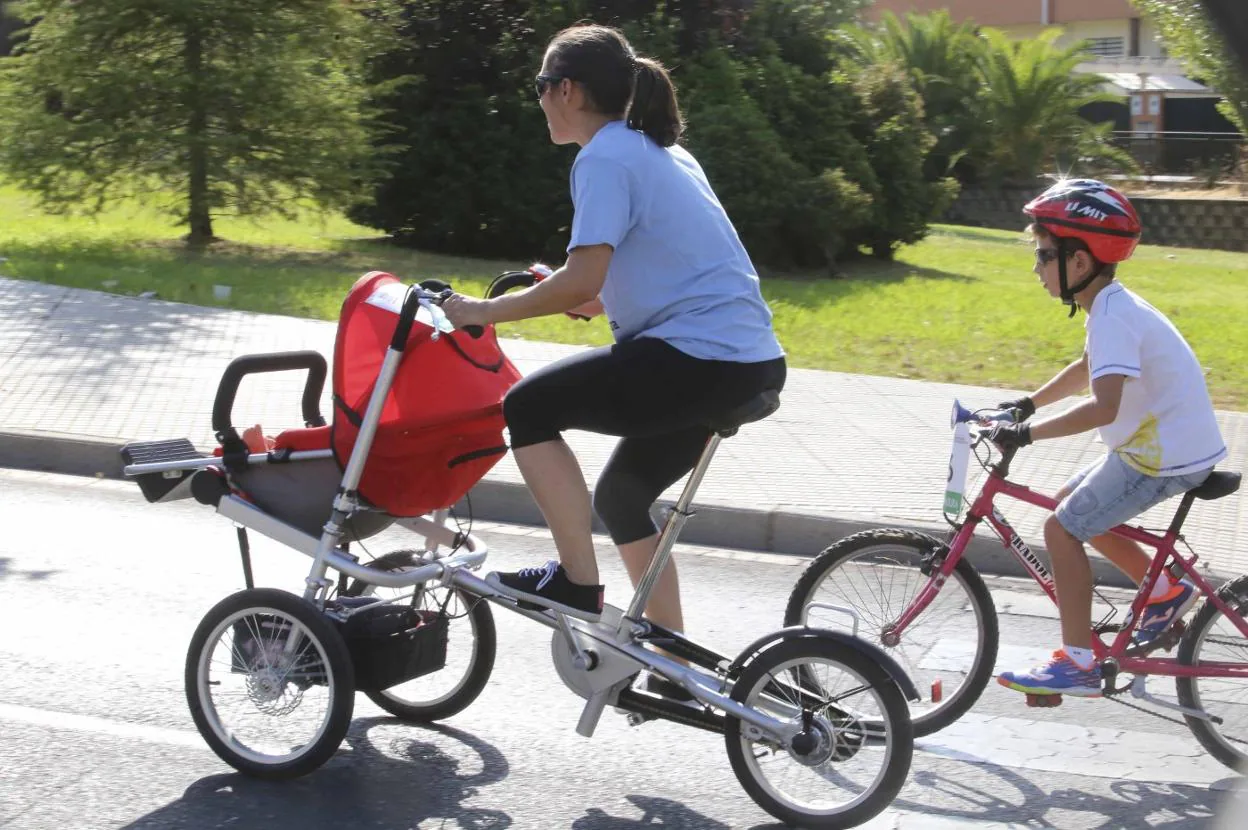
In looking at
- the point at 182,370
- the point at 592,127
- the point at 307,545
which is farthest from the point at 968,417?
the point at 182,370

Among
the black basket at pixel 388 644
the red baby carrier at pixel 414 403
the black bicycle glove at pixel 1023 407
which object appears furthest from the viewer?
the black bicycle glove at pixel 1023 407

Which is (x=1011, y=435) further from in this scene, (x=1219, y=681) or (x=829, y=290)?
(x=829, y=290)

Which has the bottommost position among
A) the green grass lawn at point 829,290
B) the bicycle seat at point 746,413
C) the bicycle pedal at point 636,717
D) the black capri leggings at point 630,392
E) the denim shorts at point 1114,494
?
the green grass lawn at point 829,290

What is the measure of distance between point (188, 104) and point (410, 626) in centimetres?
1174

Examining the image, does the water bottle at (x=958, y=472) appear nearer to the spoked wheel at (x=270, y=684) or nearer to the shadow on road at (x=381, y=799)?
the shadow on road at (x=381, y=799)

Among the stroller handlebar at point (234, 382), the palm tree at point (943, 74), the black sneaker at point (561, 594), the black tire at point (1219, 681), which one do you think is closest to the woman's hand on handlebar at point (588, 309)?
the black sneaker at point (561, 594)

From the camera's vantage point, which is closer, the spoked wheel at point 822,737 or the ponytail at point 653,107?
the spoked wheel at point 822,737

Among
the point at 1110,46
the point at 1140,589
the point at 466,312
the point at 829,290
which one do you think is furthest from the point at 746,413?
the point at 1110,46

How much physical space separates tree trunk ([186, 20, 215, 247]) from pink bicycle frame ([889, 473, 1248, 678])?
11627 mm

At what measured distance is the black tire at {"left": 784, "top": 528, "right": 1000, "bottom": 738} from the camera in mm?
4688

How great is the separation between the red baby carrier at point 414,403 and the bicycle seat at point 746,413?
0.59 m

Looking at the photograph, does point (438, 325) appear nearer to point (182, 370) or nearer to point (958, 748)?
point (958, 748)

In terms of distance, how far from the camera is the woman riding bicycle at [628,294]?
3854 mm

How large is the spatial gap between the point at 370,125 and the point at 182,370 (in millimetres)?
6994
